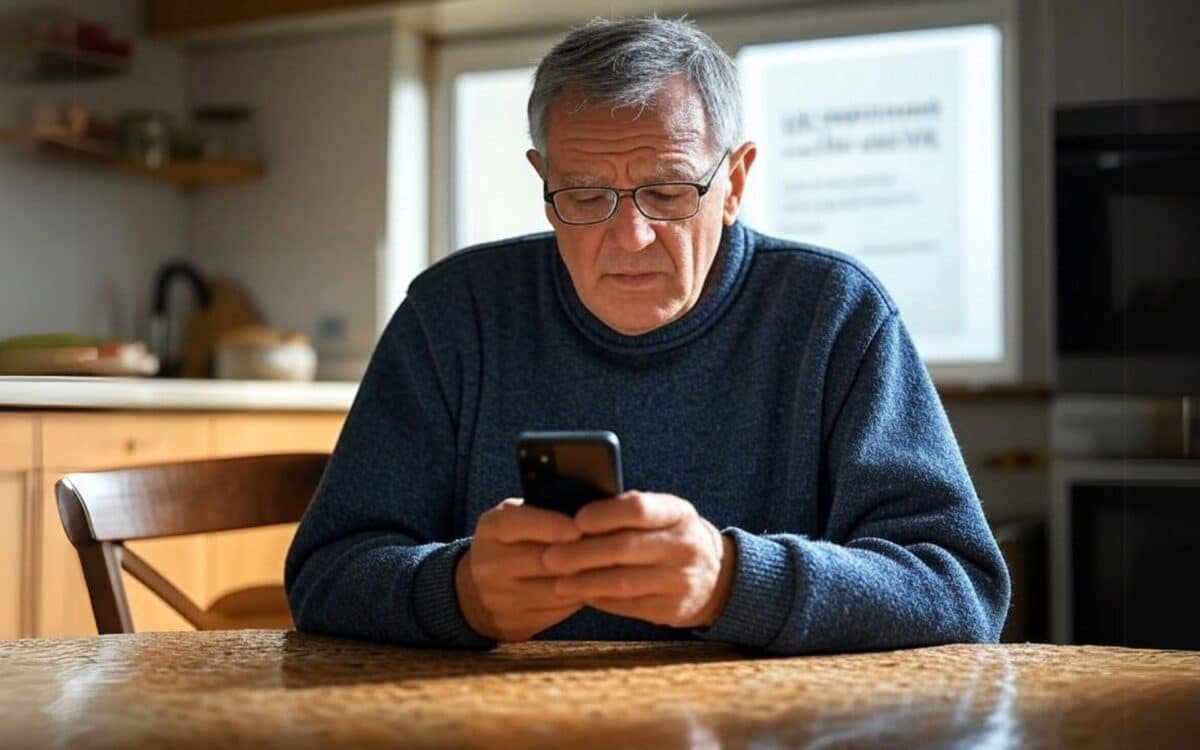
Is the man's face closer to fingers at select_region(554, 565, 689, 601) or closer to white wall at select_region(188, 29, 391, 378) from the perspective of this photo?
fingers at select_region(554, 565, 689, 601)

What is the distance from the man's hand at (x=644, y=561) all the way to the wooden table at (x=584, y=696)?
34mm

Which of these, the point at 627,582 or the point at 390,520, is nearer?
the point at 627,582

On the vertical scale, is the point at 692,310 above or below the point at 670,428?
above

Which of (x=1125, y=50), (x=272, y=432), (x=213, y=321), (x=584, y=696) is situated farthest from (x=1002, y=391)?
(x=584, y=696)

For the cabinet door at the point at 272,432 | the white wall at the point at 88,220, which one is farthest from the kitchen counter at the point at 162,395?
the white wall at the point at 88,220

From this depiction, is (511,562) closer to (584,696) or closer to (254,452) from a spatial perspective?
(584,696)

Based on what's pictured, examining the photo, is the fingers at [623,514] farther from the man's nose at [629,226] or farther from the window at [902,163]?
the window at [902,163]

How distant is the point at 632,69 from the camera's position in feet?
4.27

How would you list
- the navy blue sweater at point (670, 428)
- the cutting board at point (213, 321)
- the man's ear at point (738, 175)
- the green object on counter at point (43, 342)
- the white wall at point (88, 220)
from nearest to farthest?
1. the navy blue sweater at point (670, 428)
2. the man's ear at point (738, 175)
3. the green object on counter at point (43, 342)
4. the white wall at point (88, 220)
5. the cutting board at point (213, 321)

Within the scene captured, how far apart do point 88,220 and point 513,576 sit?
3097 mm

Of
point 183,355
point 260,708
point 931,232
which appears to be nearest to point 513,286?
point 260,708

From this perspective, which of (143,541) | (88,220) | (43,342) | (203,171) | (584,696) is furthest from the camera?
(203,171)

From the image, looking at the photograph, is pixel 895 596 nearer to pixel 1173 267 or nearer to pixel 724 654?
pixel 724 654

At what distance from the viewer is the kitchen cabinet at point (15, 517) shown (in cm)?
246
